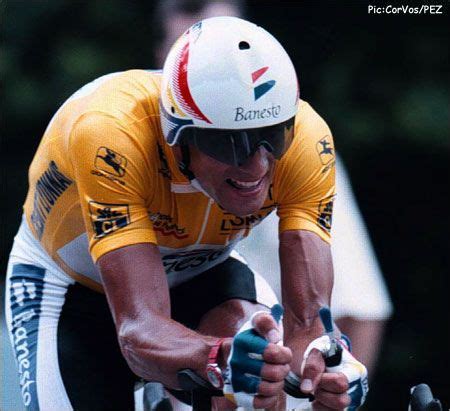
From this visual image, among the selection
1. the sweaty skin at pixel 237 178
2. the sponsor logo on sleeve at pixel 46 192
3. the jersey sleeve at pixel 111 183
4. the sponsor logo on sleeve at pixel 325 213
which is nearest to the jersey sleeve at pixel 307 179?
the sponsor logo on sleeve at pixel 325 213

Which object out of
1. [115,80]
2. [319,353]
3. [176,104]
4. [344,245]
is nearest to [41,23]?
[344,245]

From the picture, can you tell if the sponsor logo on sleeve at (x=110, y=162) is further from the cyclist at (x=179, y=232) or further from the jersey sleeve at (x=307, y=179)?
the jersey sleeve at (x=307, y=179)

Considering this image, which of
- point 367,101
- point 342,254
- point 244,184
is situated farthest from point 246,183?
point 367,101

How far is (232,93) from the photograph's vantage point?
441cm

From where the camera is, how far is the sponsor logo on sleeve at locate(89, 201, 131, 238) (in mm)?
4535

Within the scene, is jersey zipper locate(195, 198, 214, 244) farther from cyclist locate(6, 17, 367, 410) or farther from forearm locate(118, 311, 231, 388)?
forearm locate(118, 311, 231, 388)

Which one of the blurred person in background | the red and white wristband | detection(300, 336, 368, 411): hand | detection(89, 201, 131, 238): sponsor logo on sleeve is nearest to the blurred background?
the blurred person in background

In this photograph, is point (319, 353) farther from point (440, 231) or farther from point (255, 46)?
point (440, 231)

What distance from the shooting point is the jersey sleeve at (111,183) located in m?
4.54

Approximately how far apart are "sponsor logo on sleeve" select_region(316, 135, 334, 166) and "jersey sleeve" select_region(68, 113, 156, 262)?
65 cm

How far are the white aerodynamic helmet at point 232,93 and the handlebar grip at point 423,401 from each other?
93 centimetres

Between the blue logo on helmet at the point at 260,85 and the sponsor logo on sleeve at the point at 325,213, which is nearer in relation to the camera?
the blue logo on helmet at the point at 260,85

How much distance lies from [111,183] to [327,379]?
96cm

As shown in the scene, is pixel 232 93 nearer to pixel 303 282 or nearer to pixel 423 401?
pixel 303 282
